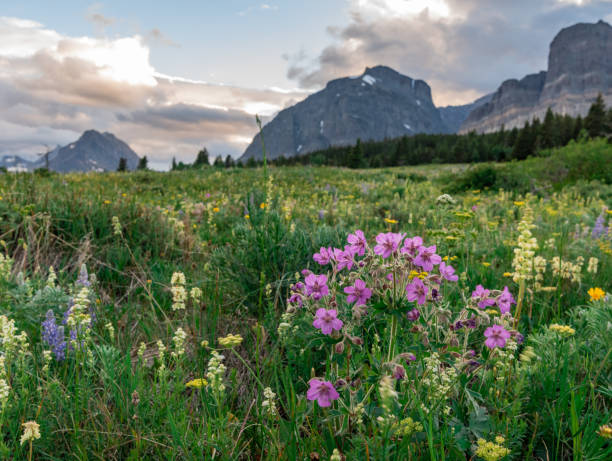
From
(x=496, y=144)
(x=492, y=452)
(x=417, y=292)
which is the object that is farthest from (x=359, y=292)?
(x=496, y=144)

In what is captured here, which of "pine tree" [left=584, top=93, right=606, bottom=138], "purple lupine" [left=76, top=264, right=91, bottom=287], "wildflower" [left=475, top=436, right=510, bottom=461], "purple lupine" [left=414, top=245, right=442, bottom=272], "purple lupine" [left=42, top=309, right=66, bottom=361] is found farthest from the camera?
"pine tree" [left=584, top=93, right=606, bottom=138]

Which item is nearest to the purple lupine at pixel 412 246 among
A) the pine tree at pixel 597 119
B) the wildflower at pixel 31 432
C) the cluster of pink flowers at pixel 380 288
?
the cluster of pink flowers at pixel 380 288

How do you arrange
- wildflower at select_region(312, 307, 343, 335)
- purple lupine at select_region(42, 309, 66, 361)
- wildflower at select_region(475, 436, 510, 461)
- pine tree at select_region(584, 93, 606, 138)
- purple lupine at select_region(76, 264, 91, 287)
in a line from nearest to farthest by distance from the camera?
wildflower at select_region(475, 436, 510, 461) < wildflower at select_region(312, 307, 343, 335) < purple lupine at select_region(42, 309, 66, 361) < purple lupine at select_region(76, 264, 91, 287) < pine tree at select_region(584, 93, 606, 138)

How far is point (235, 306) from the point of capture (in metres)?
3.00

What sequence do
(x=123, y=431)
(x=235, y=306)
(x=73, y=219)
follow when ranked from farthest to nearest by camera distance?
1. (x=73, y=219)
2. (x=235, y=306)
3. (x=123, y=431)

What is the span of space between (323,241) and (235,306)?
0.97m

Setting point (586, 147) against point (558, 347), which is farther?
point (586, 147)

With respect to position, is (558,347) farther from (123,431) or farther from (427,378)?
(123,431)

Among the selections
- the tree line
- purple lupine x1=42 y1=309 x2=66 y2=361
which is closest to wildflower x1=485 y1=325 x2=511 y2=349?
purple lupine x1=42 y1=309 x2=66 y2=361

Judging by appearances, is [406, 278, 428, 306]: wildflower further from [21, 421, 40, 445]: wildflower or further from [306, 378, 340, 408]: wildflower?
[21, 421, 40, 445]: wildflower

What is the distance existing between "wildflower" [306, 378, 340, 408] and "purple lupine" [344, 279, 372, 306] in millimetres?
314

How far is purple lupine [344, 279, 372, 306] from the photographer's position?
4.52 ft

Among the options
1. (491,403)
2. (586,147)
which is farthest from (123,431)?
(586,147)

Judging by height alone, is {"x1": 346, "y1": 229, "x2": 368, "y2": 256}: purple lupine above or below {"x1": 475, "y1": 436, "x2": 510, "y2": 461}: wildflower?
above
